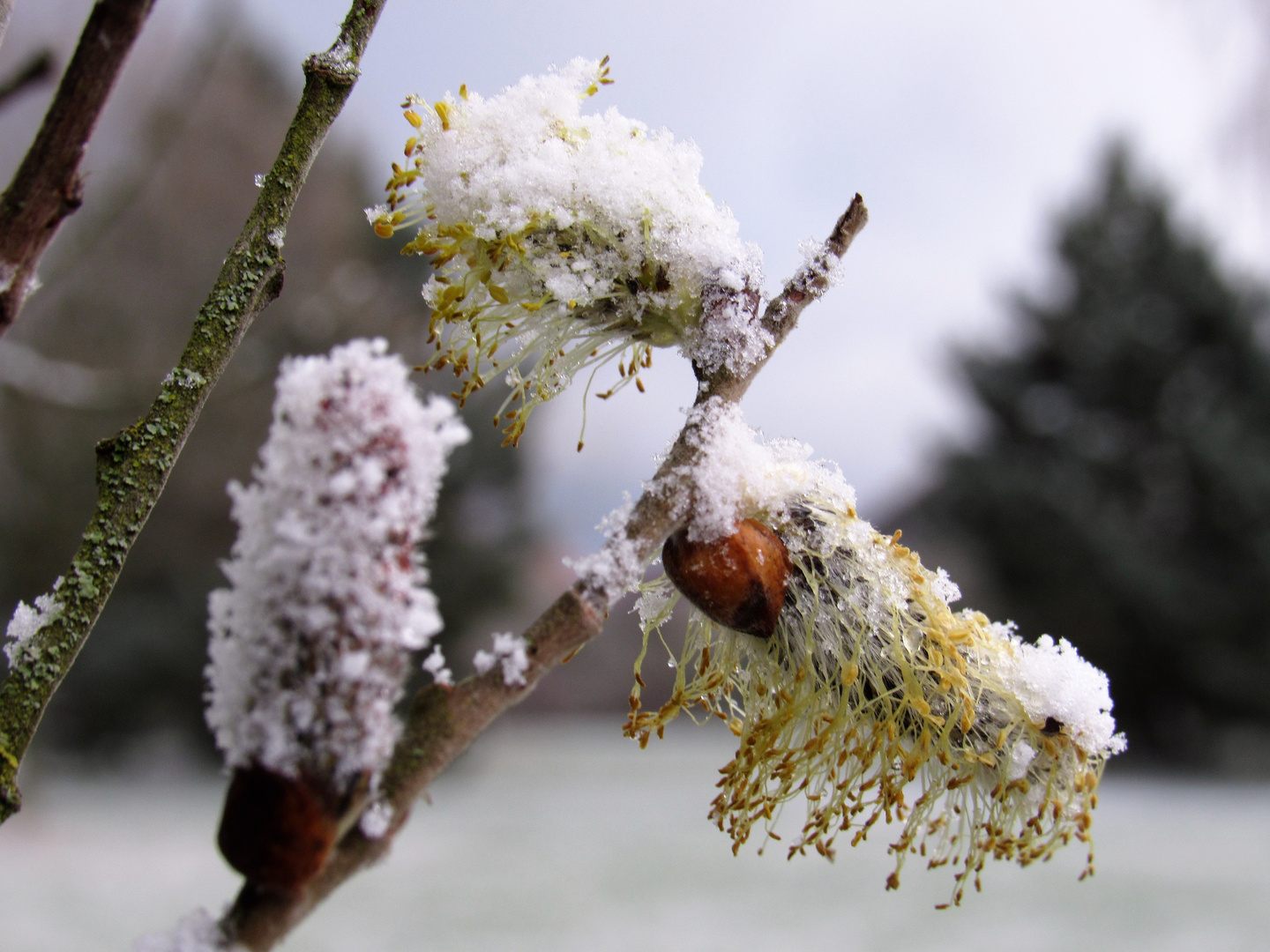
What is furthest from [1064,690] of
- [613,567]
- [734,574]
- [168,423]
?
[168,423]

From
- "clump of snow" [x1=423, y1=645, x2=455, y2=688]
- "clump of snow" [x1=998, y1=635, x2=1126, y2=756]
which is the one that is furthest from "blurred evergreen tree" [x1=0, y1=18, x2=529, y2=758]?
"clump of snow" [x1=423, y1=645, x2=455, y2=688]

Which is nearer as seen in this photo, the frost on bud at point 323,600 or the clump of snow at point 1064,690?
the frost on bud at point 323,600

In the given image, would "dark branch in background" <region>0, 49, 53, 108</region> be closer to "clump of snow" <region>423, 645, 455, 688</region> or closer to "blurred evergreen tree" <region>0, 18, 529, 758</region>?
"clump of snow" <region>423, 645, 455, 688</region>

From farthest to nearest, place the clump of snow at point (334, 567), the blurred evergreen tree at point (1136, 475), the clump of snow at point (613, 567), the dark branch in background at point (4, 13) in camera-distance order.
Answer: the blurred evergreen tree at point (1136, 475), the dark branch in background at point (4, 13), the clump of snow at point (613, 567), the clump of snow at point (334, 567)

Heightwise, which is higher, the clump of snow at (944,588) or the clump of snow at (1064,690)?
the clump of snow at (944,588)

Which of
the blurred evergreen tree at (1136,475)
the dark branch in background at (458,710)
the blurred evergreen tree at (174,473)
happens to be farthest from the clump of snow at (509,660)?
the blurred evergreen tree at (1136,475)

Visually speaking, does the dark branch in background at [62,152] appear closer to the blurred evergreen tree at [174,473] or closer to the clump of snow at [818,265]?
the clump of snow at [818,265]
